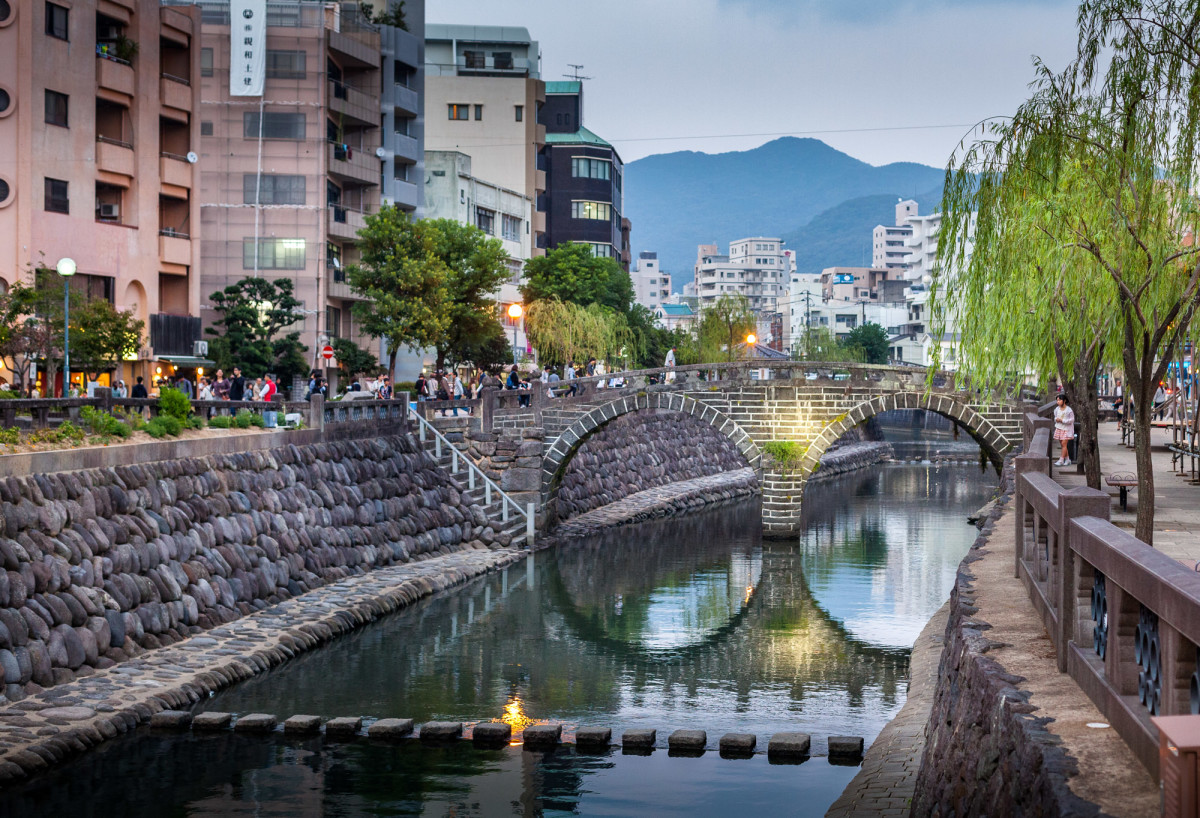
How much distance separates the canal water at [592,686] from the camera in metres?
13.4

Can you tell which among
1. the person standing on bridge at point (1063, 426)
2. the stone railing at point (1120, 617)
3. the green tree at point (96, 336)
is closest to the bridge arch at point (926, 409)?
the person standing on bridge at point (1063, 426)

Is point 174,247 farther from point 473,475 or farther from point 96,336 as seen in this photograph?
point 473,475

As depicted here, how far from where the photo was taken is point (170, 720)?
49.7ft

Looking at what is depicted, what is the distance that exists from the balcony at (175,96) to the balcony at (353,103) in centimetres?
839

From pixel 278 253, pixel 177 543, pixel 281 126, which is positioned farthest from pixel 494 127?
pixel 177 543

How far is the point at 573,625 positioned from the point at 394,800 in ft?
36.2

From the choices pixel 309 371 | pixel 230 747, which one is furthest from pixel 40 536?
pixel 309 371

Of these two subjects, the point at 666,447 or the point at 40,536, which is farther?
the point at 666,447

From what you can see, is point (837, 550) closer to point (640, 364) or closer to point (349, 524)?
point (349, 524)

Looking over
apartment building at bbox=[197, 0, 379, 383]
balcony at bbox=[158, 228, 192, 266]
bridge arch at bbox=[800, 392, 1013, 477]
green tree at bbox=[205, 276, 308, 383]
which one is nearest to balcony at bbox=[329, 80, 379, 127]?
apartment building at bbox=[197, 0, 379, 383]

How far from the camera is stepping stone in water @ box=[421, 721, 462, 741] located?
15.2 m

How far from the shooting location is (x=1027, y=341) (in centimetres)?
1817

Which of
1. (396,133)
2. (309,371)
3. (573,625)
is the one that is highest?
(396,133)

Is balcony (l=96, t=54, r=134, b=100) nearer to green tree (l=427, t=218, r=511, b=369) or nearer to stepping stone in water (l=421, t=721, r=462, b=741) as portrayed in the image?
green tree (l=427, t=218, r=511, b=369)
